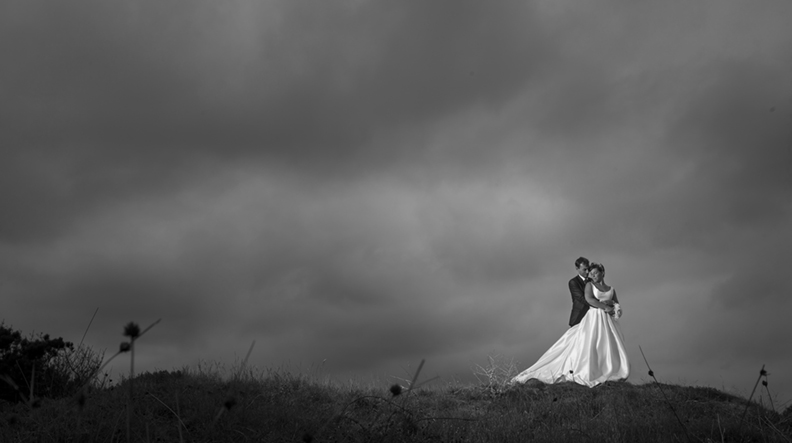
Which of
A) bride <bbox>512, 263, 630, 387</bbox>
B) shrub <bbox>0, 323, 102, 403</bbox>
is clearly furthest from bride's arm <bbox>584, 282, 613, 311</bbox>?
shrub <bbox>0, 323, 102, 403</bbox>

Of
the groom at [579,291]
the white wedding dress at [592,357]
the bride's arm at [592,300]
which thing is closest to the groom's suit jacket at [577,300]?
the groom at [579,291]

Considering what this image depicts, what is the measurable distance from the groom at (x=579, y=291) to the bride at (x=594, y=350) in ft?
1.22

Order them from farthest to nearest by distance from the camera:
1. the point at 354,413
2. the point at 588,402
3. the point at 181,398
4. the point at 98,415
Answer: the point at 588,402, the point at 354,413, the point at 181,398, the point at 98,415

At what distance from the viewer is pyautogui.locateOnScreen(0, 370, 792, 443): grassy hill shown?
22.4ft

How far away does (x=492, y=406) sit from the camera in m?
15.1

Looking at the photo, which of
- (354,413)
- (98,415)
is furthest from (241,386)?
(98,415)

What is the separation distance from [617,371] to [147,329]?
55.2 feet

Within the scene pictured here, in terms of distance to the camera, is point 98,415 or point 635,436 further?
point 635,436

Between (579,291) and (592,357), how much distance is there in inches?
84.6

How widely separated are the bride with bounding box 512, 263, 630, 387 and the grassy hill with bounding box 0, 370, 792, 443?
1.53ft

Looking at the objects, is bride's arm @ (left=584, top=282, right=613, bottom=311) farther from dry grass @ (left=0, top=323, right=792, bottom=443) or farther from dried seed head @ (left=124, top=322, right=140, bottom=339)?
dried seed head @ (left=124, top=322, right=140, bottom=339)

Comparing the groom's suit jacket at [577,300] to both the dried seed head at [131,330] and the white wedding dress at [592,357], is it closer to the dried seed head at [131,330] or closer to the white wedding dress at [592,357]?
the white wedding dress at [592,357]

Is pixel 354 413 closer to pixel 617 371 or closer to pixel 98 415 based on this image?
pixel 98 415

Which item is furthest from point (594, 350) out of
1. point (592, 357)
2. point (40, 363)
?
point (40, 363)
